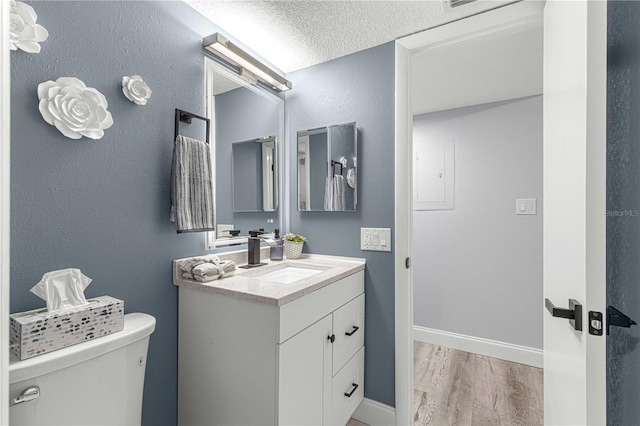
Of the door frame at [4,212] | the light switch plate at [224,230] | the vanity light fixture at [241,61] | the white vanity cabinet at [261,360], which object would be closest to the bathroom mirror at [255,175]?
the light switch plate at [224,230]

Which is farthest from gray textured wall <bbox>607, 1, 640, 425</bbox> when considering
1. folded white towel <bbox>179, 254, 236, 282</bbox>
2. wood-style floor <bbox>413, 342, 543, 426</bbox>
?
folded white towel <bbox>179, 254, 236, 282</bbox>

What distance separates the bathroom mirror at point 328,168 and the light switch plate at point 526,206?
152 cm

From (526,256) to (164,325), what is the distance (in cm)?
258

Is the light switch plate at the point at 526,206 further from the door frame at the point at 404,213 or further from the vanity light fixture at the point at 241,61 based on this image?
the vanity light fixture at the point at 241,61

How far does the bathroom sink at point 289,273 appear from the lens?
1635 millimetres

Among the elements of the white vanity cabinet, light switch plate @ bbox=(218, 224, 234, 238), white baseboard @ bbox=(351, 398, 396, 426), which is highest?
light switch plate @ bbox=(218, 224, 234, 238)

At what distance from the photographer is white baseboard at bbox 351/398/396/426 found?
63.9 inches

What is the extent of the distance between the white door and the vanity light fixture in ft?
4.44

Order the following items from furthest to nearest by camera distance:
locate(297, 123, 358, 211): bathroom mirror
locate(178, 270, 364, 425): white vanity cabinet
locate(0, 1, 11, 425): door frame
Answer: locate(297, 123, 358, 211): bathroom mirror → locate(178, 270, 364, 425): white vanity cabinet → locate(0, 1, 11, 425): door frame

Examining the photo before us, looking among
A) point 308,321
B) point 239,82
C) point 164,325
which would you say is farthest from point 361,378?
point 239,82

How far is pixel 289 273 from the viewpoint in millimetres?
1733

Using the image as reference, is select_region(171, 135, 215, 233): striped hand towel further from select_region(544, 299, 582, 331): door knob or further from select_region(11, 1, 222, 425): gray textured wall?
select_region(544, 299, 582, 331): door knob

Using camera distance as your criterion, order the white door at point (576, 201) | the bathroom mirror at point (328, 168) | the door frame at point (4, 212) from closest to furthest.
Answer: the door frame at point (4, 212) → the white door at point (576, 201) → the bathroom mirror at point (328, 168)

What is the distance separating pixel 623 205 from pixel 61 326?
1642 mm
